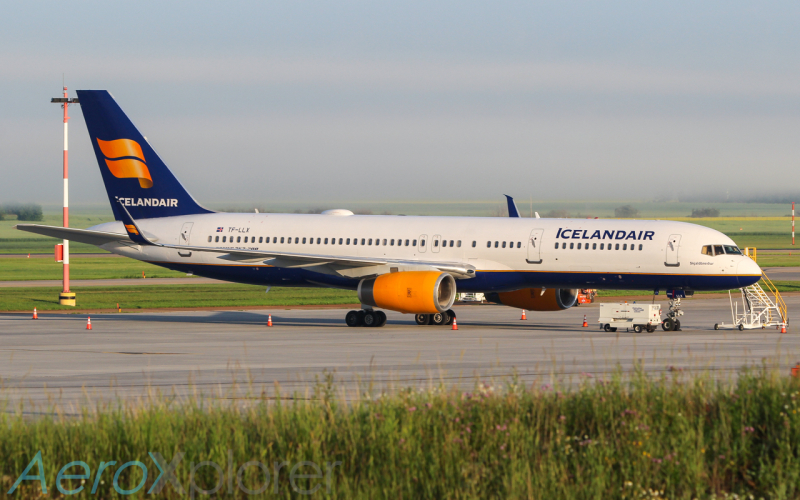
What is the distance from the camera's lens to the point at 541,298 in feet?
134

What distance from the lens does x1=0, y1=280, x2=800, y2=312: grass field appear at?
51.2 meters

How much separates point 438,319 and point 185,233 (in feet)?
37.3

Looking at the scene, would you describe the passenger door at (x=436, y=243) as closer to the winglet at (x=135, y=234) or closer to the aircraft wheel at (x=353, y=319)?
the aircraft wheel at (x=353, y=319)

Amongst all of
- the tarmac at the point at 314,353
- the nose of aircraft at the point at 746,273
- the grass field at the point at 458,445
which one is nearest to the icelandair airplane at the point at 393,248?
the nose of aircraft at the point at 746,273

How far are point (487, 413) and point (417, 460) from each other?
1.46 meters

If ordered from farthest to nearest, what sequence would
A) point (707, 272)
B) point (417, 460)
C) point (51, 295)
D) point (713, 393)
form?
point (51, 295)
point (707, 272)
point (713, 393)
point (417, 460)

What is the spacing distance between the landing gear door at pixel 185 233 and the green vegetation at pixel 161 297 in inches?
290

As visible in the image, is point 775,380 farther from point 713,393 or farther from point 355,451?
point 355,451

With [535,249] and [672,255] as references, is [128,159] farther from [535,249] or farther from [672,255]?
[672,255]

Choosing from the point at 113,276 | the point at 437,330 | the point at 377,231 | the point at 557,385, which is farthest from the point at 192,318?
the point at 113,276

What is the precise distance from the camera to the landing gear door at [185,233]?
4300cm

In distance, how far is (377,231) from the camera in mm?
41000

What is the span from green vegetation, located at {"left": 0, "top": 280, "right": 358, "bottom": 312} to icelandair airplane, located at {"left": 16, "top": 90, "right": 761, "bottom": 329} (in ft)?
23.8

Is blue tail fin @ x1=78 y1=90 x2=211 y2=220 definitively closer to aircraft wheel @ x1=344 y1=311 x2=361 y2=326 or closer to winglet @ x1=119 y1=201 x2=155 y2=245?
winglet @ x1=119 y1=201 x2=155 y2=245
